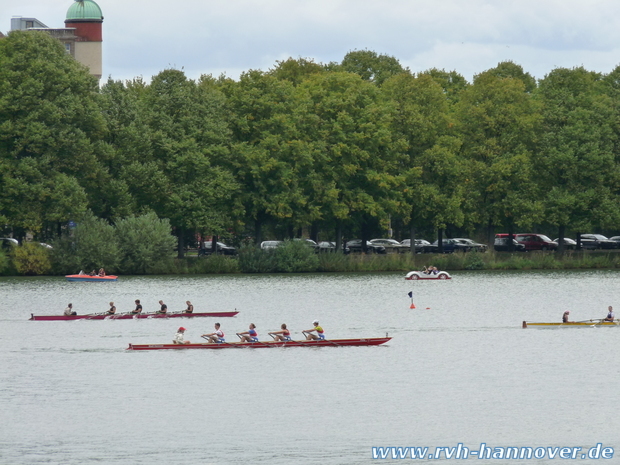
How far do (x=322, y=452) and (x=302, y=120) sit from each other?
77.2 m

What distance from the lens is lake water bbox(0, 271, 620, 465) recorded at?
42.6 meters

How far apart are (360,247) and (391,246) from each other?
3.84 m

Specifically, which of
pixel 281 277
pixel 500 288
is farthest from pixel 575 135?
pixel 281 277

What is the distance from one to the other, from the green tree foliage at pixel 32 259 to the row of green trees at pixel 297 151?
1994 mm

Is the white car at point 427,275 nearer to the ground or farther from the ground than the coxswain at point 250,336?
farther from the ground

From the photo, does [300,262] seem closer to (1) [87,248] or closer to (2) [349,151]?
(2) [349,151]

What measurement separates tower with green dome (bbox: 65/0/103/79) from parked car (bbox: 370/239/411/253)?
2909 inches

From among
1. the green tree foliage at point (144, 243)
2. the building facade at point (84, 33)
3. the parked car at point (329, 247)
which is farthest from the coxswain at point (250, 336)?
the building facade at point (84, 33)

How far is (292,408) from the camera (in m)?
48.5

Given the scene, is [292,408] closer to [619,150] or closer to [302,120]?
[302,120]

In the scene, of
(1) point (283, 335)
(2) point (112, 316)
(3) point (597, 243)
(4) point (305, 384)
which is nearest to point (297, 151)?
(3) point (597, 243)

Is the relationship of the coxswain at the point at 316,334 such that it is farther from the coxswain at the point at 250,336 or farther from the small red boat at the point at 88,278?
the small red boat at the point at 88,278

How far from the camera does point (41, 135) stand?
10169 cm

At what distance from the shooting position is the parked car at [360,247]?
125500 mm
